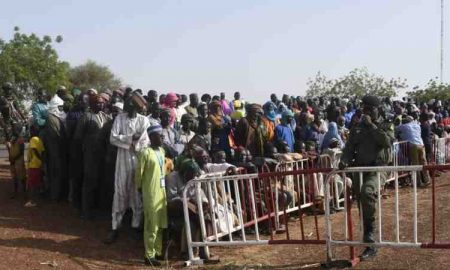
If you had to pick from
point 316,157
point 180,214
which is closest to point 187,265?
point 180,214

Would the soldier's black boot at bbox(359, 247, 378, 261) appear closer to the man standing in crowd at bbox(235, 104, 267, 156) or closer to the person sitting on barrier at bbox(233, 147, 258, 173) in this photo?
the person sitting on barrier at bbox(233, 147, 258, 173)

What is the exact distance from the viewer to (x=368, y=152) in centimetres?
741

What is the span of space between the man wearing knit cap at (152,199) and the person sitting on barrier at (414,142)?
7.66 meters

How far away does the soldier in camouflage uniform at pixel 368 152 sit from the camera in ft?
22.9

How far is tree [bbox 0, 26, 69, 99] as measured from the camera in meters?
29.1

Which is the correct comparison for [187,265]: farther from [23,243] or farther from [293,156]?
[293,156]

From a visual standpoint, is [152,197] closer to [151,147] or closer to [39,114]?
[151,147]

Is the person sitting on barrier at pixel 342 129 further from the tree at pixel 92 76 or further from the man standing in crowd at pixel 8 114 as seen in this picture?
the tree at pixel 92 76

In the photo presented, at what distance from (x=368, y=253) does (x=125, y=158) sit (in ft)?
11.5

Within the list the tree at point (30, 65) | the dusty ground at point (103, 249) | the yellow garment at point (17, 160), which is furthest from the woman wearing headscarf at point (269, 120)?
the tree at point (30, 65)

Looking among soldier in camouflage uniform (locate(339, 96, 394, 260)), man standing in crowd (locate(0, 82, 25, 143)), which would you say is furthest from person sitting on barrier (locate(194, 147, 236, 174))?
man standing in crowd (locate(0, 82, 25, 143))

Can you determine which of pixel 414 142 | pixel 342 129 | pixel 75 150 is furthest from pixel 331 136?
pixel 75 150

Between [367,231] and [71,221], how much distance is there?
4.61 m

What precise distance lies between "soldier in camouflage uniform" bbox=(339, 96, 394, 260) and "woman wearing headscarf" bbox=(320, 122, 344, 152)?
12.8ft
